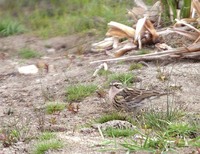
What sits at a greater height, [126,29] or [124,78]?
[126,29]

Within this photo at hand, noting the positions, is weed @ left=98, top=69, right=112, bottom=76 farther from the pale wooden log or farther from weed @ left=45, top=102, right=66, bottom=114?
weed @ left=45, top=102, right=66, bottom=114

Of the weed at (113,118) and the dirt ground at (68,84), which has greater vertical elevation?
the weed at (113,118)

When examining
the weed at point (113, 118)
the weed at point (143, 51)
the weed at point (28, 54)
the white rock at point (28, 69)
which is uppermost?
the weed at point (143, 51)

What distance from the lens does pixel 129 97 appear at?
289 inches

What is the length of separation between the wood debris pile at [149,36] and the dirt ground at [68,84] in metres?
0.13

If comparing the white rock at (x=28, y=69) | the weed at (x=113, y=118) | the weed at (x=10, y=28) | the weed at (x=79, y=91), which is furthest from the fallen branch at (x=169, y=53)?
the weed at (x=10, y=28)

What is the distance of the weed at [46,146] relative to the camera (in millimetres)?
5941

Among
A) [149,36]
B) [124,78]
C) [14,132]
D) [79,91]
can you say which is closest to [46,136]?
[14,132]

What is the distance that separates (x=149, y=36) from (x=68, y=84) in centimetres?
146

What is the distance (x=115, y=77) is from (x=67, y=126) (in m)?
1.72

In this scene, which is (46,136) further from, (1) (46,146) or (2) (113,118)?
(2) (113,118)

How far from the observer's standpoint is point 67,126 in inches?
269

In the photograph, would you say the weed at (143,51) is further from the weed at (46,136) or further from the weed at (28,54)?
the weed at (46,136)

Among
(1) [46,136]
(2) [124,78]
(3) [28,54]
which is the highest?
(1) [46,136]
